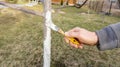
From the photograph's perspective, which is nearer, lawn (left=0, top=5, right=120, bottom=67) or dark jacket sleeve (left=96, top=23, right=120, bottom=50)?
dark jacket sleeve (left=96, top=23, right=120, bottom=50)

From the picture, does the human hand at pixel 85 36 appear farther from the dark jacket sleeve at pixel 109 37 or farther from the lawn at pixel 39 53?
the lawn at pixel 39 53

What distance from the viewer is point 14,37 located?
10.9 ft

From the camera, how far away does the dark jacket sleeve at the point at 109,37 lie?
38.7 inches

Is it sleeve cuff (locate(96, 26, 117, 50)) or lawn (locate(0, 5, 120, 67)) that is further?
lawn (locate(0, 5, 120, 67))

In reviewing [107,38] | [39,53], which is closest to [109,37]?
[107,38]

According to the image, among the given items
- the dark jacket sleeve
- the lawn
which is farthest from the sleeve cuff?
the lawn

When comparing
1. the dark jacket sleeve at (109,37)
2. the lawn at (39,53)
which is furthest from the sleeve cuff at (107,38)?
the lawn at (39,53)

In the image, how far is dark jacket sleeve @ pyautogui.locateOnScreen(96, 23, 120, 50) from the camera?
3.22 feet

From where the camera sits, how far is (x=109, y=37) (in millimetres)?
986

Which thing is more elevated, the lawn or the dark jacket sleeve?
the dark jacket sleeve

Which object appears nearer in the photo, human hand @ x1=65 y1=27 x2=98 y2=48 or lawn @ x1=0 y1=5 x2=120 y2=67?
human hand @ x1=65 y1=27 x2=98 y2=48

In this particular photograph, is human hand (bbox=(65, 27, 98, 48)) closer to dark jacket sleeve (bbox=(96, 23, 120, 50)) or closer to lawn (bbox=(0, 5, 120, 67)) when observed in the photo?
dark jacket sleeve (bbox=(96, 23, 120, 50))

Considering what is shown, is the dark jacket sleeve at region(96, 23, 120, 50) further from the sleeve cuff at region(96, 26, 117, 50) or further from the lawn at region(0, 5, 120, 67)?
the lawn at region(0, 5, 120, 67)

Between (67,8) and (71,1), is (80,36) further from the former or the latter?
(71,1)
